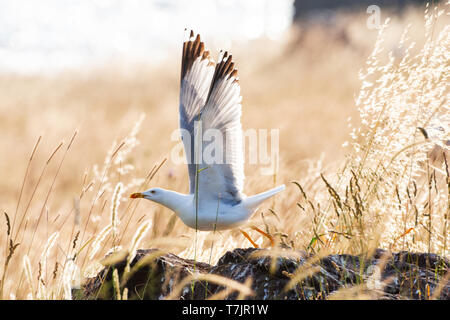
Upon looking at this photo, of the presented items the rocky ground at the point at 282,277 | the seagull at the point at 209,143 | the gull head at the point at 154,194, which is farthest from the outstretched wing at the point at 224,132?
the rocky ground at the point at 282,277

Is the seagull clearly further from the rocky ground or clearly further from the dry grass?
the rocky ground

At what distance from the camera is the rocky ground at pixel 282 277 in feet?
6.22

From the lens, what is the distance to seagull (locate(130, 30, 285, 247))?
119 inches

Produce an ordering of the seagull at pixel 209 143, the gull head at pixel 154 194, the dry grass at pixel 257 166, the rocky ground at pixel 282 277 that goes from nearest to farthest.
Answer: the rocky ground at pixel 282 277, the dry grass at pixel 257 166, the seagull at pixel 209 143, the gull head at pixel 154 194

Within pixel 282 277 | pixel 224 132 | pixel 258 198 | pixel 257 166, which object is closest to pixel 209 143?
pixel 224 132

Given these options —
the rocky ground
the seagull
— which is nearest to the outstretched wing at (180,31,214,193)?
the seagull

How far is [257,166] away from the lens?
227 inches

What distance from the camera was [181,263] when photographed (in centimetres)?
219

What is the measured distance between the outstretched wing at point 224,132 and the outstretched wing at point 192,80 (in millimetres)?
108

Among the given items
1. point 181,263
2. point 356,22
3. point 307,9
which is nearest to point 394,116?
point 181,263

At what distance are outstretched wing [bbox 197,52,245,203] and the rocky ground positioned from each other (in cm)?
100

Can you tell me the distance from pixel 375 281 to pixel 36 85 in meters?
16.3

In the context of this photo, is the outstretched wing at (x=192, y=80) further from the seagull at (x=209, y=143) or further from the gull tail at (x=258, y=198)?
the gull tail at (x=258, y=198)
